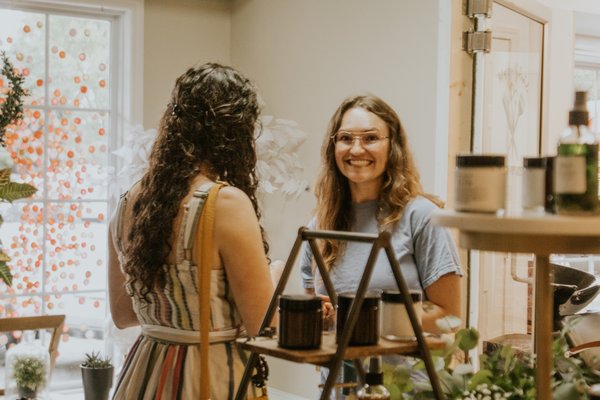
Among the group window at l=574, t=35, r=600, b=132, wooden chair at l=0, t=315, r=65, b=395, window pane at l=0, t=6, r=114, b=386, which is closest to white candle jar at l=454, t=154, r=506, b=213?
wooden chair at l=0, t=315, r=65, b=395

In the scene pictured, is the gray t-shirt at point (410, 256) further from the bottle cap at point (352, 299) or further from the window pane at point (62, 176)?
the window pane at point (62, 176)

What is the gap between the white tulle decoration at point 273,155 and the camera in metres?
4.24

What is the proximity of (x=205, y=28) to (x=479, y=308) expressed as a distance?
234 cm

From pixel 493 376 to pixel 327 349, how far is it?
0.30 meters

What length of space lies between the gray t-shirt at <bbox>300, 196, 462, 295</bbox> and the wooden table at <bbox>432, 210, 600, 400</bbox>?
754mm

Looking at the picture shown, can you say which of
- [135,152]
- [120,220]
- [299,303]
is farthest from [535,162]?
[135,152]

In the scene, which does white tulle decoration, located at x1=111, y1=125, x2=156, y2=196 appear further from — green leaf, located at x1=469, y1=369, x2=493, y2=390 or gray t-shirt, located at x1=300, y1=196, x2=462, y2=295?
green leaf, located at x1=469, y1=369, x2=493, y2=390

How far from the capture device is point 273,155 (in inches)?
170

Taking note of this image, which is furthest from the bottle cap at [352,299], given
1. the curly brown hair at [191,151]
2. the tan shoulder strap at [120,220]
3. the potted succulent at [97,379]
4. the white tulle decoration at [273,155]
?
the potted succulent at [97,379]

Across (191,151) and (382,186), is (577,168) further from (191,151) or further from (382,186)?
(382,186)

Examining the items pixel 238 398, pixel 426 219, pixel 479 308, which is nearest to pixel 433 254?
pixel 426 219

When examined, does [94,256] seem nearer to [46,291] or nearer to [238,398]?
[46,291]

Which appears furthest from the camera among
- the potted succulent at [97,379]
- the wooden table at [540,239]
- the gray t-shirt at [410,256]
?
the potted succulent at [97,379]

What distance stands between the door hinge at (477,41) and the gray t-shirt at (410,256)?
1157 millimetres
